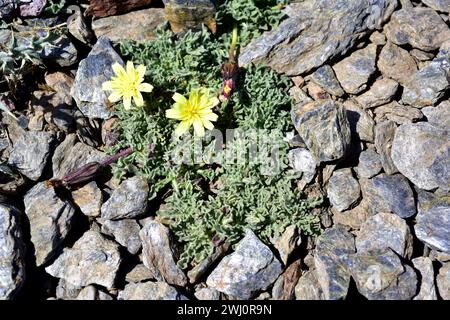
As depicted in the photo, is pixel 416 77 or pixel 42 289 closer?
pixel 42 289

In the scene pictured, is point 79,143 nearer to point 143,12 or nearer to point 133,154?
point 133,154

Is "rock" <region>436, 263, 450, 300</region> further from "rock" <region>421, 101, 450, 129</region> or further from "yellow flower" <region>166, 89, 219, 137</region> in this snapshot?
"yellow flower" <region>166, 89, 219, 137</region>

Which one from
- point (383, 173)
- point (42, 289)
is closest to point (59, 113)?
point (42, 289)

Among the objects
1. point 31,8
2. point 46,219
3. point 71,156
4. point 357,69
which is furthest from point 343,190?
point 31,8

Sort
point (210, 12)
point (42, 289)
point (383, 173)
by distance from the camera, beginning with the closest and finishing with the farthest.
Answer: point (42, 289)
point (383, 173)
point (210, 12)

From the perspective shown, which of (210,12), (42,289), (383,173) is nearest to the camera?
→ (42,289)

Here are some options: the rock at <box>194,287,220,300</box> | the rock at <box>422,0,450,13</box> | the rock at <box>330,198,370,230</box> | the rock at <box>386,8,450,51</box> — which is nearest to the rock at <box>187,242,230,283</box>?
the rock at <box>194,287,220,300</box>

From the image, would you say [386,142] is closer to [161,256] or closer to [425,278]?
[425,278]

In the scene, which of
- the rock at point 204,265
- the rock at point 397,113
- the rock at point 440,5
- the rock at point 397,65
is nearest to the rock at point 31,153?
the rock at point 204,265
